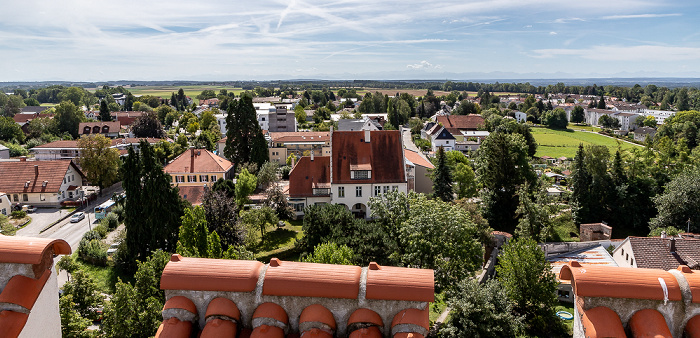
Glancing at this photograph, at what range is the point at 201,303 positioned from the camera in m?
8.21

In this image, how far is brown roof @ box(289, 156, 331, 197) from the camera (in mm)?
48781

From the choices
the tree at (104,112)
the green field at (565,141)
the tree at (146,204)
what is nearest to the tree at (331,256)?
the tree at (146,204)

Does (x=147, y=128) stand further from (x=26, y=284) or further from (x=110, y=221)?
(x=26, y=284)

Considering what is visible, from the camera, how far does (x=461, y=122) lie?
135125mm

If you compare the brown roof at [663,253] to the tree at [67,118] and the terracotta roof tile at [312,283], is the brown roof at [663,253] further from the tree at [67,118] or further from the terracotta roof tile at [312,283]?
the tree at [67,118]

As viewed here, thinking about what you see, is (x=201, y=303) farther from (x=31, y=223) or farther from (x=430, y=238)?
(x=31, y=223)

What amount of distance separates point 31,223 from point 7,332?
51.5 metres

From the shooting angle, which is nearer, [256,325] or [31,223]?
[256,325]

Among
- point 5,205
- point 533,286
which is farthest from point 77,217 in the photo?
point 533,286

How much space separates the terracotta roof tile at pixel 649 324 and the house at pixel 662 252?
29746 mm

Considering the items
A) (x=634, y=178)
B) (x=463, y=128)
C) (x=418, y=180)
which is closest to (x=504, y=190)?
(x=418, y=180)

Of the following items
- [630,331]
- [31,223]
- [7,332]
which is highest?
[7,332]


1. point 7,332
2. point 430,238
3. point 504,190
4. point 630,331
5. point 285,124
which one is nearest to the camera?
point 7,332

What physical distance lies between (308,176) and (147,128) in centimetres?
7233
